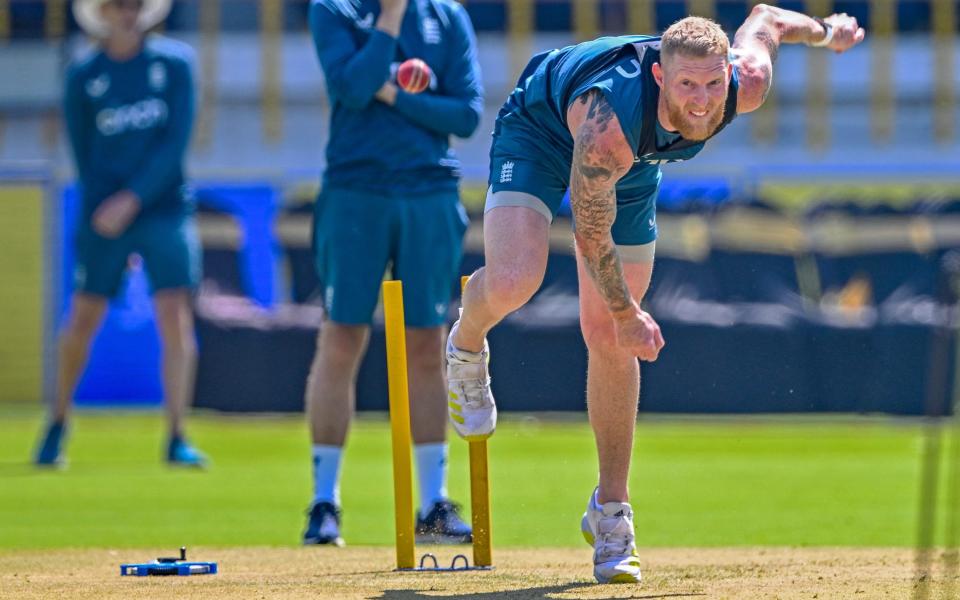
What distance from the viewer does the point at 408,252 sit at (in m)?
7.12

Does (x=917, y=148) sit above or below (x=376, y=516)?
above

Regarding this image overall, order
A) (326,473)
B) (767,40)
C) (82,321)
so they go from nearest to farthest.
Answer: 1. (767,40)
2. (326,473)
3. (82,321)

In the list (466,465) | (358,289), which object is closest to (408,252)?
(358,289)

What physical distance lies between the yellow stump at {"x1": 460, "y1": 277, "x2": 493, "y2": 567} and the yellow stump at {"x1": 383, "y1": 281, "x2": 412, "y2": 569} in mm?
228

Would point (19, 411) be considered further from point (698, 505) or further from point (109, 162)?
point (698, 505)

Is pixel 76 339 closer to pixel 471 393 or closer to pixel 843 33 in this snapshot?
pixel 471 393

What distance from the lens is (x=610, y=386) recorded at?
5.75 meters

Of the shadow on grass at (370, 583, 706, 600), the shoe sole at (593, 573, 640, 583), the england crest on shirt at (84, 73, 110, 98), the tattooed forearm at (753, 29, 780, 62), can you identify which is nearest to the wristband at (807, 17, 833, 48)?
the tattooed forearm at (753, 29, 780, 62)

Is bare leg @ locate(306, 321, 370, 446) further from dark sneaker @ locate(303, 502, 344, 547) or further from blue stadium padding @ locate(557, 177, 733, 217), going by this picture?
blue stadium padding @ locate(557, 177, 733, 217)

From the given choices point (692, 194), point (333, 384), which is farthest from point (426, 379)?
point (692, 194)

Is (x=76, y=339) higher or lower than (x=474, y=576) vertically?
higher

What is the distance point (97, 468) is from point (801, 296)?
26.4 feet

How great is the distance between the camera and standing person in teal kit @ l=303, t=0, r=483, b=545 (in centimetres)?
696

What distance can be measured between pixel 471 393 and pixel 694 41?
1564mm
